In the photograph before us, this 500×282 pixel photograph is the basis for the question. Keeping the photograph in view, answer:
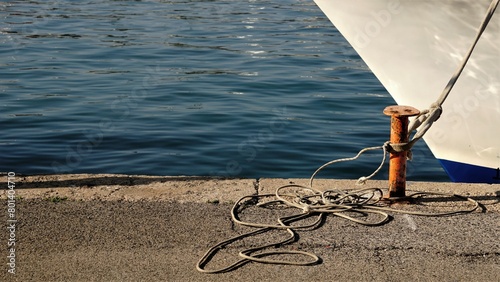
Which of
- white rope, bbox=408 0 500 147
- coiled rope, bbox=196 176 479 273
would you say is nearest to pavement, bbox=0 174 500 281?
coiled rope, bbox=196 176 479 273

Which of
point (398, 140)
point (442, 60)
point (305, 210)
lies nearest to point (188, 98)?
point (442, 60)

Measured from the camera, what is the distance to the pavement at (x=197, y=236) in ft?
15.4

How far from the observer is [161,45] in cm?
1681

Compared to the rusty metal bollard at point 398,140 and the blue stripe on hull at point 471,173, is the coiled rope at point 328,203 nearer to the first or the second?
the rusty metal bollard at point 398,140

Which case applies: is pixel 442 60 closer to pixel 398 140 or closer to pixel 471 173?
pixel 471 173

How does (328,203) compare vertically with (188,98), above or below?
above

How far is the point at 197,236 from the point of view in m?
5.19

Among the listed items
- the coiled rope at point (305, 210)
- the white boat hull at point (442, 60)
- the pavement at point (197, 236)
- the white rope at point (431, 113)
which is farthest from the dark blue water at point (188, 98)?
the white rope at point (431, 113)

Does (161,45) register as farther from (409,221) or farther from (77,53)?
(409,221)

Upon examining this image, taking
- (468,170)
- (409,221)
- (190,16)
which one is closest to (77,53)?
(190,16)

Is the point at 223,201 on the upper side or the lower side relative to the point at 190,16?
upper

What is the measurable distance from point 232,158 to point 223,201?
15.4 feet

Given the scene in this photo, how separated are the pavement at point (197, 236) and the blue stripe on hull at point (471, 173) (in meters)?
1.34

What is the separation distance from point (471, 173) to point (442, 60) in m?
1.13
